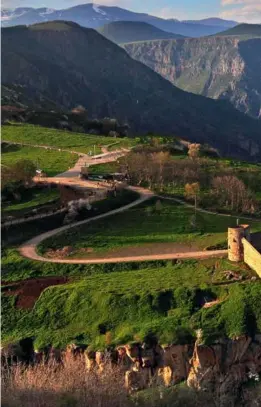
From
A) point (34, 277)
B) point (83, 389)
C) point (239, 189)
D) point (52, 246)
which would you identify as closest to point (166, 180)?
point (239, 189)

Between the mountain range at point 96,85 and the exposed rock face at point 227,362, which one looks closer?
the exposed rock face at point 227,362

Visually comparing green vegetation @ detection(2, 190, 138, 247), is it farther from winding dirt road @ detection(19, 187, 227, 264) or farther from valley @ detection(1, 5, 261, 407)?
winding dirt road @ detection(19, 187, 227, 264)

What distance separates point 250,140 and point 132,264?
519 ft

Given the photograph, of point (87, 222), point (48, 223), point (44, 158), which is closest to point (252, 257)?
point (87, 222)

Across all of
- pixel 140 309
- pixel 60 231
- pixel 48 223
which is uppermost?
pixel 48 223

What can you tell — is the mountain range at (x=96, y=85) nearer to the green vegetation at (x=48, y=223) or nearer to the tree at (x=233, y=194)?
the green vegetation at (x=48, y=223)

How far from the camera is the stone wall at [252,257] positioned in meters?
33.2

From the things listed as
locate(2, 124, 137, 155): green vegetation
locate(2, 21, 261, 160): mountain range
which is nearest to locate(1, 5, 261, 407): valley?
locate(2, 124, 137, 155): green vegetation

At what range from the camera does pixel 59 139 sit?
73.2 metres

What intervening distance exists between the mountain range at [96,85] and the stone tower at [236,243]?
368 ft

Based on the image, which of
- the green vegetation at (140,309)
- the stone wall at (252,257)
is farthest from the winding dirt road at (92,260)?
the stone wall at (252,257)

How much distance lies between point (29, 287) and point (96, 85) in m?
152

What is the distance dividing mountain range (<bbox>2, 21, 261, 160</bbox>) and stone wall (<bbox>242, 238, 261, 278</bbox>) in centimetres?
11327

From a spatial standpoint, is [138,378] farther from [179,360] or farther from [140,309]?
[140,309]
